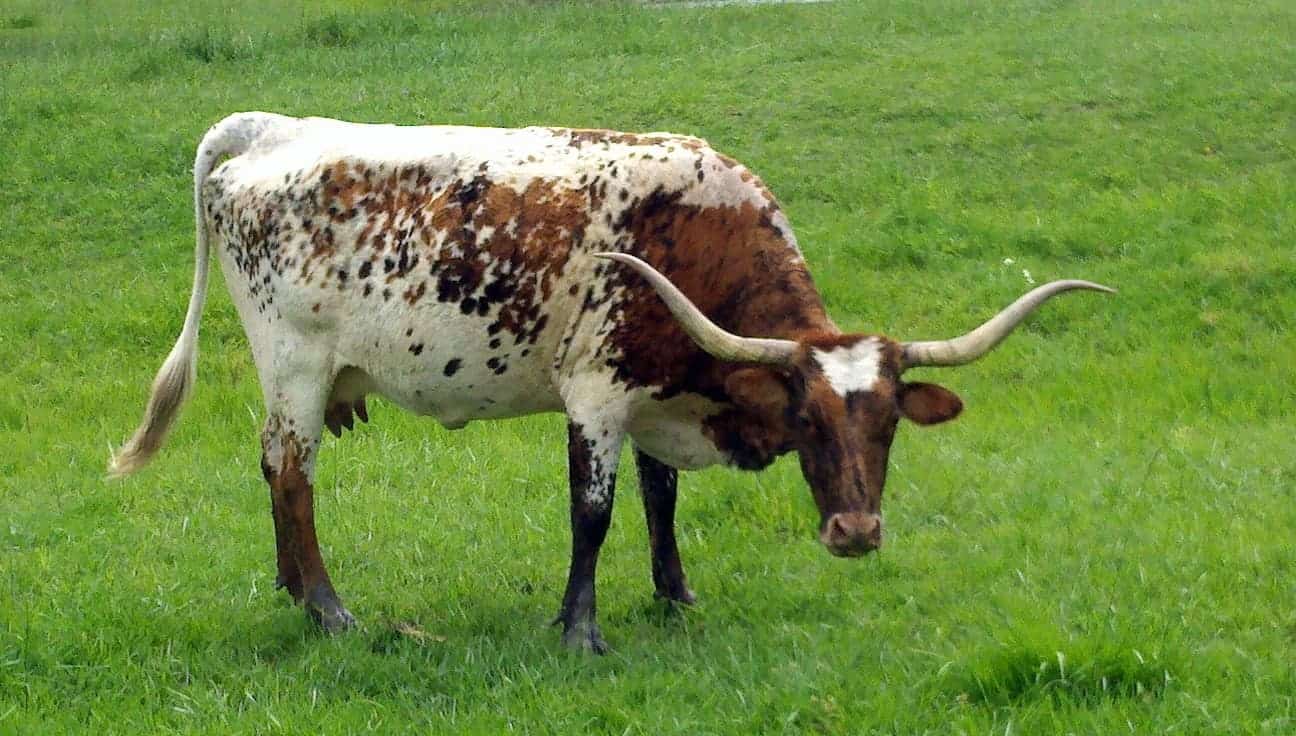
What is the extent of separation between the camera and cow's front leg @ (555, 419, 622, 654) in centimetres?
662

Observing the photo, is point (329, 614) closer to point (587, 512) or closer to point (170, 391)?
point (587, 512)

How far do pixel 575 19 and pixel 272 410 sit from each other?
14937 mm

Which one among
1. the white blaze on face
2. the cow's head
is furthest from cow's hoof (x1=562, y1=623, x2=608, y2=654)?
the white blaze on face

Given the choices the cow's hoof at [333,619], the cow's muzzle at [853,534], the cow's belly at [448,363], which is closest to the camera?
the cow's muzzle at [853,534]

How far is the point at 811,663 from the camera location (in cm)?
594

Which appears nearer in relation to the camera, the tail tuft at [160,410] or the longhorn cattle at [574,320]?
the longhorn cattle at [574,320]

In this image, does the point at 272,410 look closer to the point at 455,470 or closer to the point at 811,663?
the point at 455,470

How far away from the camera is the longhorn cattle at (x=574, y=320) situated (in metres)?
6.24

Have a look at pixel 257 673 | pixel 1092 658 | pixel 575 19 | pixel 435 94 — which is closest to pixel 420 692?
pixel 257 673

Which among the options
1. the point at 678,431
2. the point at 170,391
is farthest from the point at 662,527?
the point at 170,391

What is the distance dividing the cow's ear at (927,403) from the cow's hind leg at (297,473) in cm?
255

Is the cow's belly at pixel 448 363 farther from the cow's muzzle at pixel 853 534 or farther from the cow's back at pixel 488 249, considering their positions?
the cow's muzzle at pixel 853 534

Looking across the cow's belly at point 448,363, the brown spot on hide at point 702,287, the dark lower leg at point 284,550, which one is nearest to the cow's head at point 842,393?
the brown spot on hide at point 702,287

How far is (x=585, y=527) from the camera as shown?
22.1 ft
